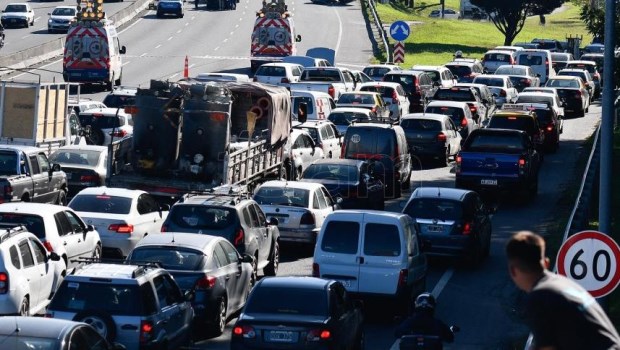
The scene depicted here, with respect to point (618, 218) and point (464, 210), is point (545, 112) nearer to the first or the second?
point (618, 218)

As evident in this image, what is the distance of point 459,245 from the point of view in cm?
2423

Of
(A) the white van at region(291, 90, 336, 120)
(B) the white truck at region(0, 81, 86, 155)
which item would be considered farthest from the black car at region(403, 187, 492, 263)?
(A) the white van at region(291, 90, 336, 120)

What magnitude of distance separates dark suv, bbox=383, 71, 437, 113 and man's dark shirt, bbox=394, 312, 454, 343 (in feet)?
118

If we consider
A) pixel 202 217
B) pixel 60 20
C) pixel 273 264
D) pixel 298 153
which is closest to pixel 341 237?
pixel 202 217

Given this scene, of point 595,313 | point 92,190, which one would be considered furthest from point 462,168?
point 595,313

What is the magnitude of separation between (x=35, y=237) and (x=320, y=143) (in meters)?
17.4

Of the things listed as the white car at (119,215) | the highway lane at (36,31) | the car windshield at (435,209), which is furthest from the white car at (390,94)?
the highway lane at (36,31)

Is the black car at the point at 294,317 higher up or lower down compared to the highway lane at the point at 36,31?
higher up

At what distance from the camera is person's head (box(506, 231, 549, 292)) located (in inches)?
286

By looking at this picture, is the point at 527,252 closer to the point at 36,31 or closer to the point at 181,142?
the point at 181,142

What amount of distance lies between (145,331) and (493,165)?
1769 cm

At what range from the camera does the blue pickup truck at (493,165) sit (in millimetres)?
31500

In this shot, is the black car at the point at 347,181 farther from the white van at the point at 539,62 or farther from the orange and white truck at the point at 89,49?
the white van at the point at 539,62

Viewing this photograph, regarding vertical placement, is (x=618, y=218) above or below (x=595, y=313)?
below
